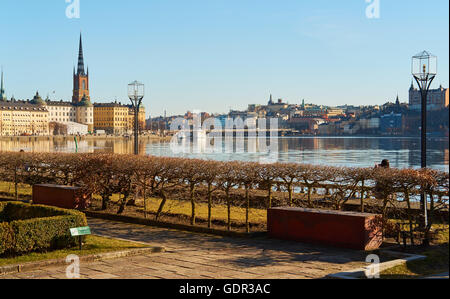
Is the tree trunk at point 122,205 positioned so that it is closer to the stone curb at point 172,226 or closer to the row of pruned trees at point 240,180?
the row of pruned trees at point 240,180

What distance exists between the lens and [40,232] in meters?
10.4

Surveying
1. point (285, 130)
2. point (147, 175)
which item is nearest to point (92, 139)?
point (285, 130)

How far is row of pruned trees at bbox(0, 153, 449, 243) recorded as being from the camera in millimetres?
10906

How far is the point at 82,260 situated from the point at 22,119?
559 ft

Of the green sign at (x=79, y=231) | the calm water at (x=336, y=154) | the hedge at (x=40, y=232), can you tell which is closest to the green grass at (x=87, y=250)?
the hedge at (x=40, y=232)

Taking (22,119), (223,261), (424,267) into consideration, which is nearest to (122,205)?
(223,261)

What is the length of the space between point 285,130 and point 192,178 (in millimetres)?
170094

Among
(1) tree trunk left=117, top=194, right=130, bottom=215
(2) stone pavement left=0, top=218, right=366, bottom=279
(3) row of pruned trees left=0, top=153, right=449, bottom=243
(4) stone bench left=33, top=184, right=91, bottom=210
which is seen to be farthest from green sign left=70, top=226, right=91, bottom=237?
(4) stone bench left=33, top=184, right=91, bottom=210

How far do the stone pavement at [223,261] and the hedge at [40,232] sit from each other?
1069mm

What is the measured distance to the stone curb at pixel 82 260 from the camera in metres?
9.03

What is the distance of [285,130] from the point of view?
182m
